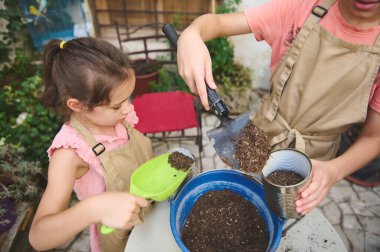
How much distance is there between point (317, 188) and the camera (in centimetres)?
132

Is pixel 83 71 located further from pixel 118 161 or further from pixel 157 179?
pixel 157 179

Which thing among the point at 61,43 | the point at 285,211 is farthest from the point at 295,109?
the point at 61,43

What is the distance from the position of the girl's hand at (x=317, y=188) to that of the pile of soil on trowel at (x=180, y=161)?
0.60 metres

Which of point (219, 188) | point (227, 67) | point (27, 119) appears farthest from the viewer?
point (227, 67)

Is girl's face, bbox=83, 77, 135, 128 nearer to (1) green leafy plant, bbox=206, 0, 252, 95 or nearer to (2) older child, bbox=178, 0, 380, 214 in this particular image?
(2) older child, bbox=178, 0, 380, 214

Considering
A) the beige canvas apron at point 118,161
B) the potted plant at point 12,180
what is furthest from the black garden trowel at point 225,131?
the potted plant at point 12,180

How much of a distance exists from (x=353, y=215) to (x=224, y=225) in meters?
2.54

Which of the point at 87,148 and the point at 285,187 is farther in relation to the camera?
the point at 87,148

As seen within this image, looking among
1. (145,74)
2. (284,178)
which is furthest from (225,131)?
(145,74)

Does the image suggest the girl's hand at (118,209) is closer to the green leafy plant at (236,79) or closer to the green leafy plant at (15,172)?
the green leafy plant at (15,172)

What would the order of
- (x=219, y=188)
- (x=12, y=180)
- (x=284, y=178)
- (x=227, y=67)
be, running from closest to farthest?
(x=284, y=178)
(x=219, y=188)
(x=12, y=180)
(x=227, y=67)

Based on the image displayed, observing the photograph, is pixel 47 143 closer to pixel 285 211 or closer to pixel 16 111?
pixel 16 111

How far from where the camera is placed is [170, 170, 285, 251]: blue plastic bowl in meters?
1.43

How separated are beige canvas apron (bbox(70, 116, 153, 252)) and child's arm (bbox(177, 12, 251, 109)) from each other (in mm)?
616
